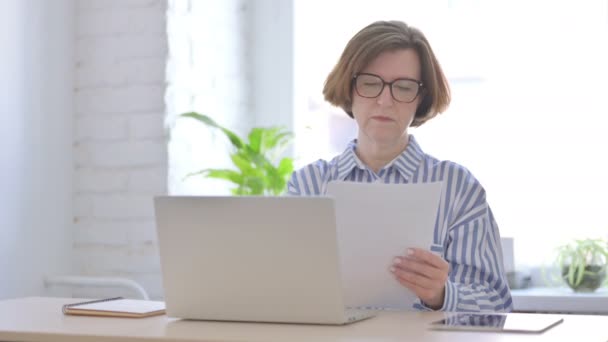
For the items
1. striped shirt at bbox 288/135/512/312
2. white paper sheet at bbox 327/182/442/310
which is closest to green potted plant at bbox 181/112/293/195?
striped shirt at bbox 288/135/512/312

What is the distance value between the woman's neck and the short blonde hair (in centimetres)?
12

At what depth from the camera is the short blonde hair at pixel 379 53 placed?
2301 millimetres

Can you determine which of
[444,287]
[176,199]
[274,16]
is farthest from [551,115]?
[176,199]

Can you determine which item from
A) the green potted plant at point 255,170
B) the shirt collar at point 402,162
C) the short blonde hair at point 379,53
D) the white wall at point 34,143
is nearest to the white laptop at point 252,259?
the shirt collar at point 402,162

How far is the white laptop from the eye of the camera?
1666 millimetres

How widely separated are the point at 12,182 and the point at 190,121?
68 cm

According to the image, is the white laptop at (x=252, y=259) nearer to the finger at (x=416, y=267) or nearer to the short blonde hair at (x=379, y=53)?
the finger at (x=416, y=267)

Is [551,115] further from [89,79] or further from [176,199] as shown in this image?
[176,199]

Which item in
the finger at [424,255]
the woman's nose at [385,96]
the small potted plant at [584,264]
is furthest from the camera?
the small potted plant at [584,264]

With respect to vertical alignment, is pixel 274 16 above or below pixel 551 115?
above

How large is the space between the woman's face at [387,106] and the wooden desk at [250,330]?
0.54 m

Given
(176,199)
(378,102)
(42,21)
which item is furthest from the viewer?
(42,21)

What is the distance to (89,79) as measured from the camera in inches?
127

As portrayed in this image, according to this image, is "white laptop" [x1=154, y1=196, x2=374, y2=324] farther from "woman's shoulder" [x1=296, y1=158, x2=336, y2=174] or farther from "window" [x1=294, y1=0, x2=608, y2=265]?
"window" [x1=294, y1=0, x2=608, y2=265]
